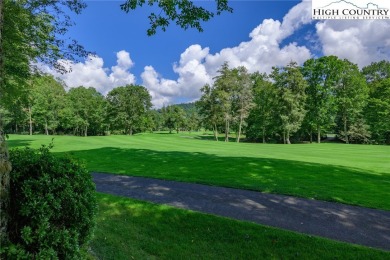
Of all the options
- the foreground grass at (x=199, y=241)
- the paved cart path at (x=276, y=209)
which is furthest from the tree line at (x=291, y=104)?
the foreground grass at (x=199, y=241)

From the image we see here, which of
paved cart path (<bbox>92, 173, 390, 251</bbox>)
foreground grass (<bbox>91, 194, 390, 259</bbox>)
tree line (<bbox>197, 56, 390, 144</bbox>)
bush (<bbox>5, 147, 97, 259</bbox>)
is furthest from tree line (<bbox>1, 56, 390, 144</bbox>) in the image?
bush (<bbox>5, 147, 97, 259</bbox>)

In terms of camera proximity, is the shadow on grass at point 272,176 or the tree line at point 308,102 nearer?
the shadow on grass at point 272,176

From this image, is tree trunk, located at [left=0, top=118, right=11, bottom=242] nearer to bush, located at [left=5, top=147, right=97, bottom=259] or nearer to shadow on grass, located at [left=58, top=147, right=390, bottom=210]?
bush, located at [left=5, top=147, right=97, bottom=259]

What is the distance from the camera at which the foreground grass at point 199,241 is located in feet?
17.4

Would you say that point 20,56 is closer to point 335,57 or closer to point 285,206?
point 285,206

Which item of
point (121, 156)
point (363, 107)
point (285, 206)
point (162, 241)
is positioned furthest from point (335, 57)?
point (162, 241)

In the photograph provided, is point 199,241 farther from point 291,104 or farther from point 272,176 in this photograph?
point 291,104

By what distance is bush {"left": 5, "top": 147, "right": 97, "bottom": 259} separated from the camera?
3.22m

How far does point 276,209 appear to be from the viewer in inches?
305

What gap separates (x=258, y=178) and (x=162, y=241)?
7015 millimetres

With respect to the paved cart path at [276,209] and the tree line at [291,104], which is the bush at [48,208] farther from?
the tree line at [291,104]

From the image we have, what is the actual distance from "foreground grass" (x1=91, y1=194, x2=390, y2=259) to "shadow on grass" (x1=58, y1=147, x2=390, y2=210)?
3.51 m

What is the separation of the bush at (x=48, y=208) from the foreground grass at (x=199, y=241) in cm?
169

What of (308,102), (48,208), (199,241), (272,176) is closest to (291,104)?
(308,102)
